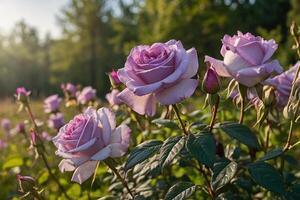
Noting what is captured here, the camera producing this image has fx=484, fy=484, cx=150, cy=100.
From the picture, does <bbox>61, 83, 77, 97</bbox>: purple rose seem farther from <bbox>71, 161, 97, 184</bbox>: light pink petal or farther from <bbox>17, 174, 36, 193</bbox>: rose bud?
<bbox>71, 161, 97, 184</bbox>: light pink petal

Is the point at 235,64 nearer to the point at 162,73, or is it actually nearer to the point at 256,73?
the point at 256,73

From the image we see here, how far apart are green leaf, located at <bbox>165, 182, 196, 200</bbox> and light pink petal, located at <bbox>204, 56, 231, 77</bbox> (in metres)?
0.28

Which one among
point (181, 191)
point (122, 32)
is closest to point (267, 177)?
point (181, 191)

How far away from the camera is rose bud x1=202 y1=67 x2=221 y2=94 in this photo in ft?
3.48

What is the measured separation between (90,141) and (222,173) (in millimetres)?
301

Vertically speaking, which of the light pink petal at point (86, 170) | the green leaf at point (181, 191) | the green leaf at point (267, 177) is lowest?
the green leaf at point (181, 191)

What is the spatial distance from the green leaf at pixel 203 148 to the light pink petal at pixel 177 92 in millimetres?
98

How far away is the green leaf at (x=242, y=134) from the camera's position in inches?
41.4

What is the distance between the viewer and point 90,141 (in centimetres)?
105

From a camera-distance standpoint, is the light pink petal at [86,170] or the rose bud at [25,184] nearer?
the light pink petal at [86,170]

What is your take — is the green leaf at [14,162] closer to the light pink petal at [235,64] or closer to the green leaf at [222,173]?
the green leaf at [222,173]

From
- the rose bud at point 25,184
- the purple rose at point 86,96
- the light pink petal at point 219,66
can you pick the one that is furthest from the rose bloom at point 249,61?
the purple rose at point 86,96

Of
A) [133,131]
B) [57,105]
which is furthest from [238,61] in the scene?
[57,105]

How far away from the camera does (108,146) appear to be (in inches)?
42.8
